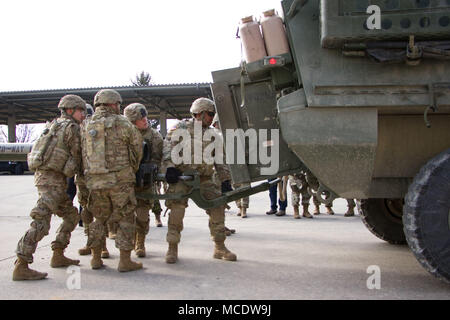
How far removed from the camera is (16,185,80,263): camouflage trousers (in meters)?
4.04

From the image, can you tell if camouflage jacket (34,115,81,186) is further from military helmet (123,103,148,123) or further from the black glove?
the black glove

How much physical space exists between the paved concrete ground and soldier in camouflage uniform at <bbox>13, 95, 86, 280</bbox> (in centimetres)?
20

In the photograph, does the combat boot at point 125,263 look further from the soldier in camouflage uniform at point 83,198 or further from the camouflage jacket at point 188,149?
the camouflage jacket at point 188,149

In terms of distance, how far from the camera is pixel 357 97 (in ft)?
10.9

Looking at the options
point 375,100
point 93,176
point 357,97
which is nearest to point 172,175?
point 93,176

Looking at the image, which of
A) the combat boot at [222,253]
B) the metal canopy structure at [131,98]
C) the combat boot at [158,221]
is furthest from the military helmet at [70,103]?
the metal canopy structure at [131,98]

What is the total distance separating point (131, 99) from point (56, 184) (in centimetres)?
1730

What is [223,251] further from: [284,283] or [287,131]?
[287,131]

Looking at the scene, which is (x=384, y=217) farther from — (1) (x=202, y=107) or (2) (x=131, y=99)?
(2) (x=131, y=99)

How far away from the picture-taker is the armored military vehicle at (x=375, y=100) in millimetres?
3191

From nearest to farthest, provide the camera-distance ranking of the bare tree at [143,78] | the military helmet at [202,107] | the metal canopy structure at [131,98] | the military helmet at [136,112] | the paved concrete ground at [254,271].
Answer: the paved concrete ground at [254,271] < the military helmet at [202,107] < the military helmet at [136,112] < the metal canopy structure at [131,98] < the bare tree at [143,78]

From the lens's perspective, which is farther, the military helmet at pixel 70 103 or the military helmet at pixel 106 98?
→ the military helmet at pixel 70 103

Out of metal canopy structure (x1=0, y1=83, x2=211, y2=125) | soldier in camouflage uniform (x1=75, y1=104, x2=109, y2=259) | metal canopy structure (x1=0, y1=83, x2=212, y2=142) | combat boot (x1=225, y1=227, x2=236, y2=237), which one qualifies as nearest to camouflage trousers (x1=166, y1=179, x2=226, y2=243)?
soldier in camouflage uniform (x1=75, y1=104, x2=109, y2=259)

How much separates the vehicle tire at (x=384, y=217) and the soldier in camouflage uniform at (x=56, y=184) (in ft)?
10.8
